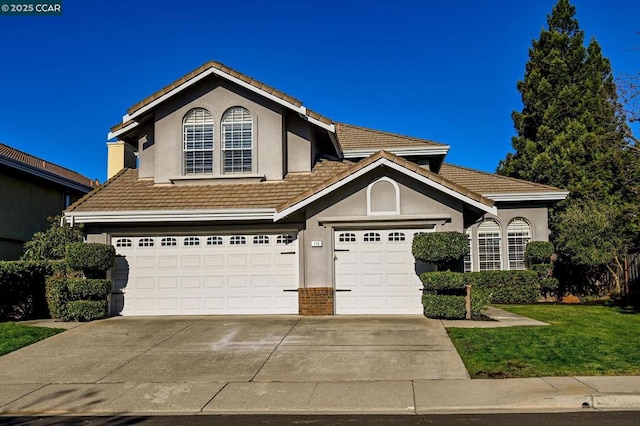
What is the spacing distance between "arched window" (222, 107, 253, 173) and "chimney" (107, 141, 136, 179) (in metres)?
11.4

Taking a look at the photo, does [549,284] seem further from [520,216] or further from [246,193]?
[246,193]

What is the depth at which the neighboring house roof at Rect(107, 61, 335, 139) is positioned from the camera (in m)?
16.3

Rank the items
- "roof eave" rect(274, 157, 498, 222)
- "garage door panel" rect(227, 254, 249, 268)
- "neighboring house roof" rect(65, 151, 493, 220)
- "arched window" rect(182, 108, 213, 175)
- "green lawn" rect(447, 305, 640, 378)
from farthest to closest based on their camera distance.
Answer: "arched window" rect(182, 108, 213, 175) → "garage door panel" rect(227, 254, 249, 268) → "neighboring house roof" rect(65, 151, 493, 220) → "roof eave" rect(274, 157, 498, 222) → "green lawn" rect(447, 305, 640, 378)

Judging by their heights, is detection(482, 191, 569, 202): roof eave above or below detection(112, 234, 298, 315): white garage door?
above

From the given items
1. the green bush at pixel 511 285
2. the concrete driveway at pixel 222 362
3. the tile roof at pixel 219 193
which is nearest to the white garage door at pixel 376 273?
the concrete driveway at pixel 222 362

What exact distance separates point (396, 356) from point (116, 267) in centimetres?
841

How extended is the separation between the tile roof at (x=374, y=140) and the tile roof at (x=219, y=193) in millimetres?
2237

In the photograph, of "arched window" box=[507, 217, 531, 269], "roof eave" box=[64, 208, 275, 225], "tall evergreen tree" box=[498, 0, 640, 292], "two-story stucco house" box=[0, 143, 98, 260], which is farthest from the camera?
"tall evergreen tree" box=[498, 0, 640, 292]

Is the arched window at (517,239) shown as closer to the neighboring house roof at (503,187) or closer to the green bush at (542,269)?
the green bush at (542,269)

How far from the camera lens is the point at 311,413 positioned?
25.3 ft

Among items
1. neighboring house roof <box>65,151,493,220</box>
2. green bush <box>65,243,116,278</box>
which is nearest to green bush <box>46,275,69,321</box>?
green bush <box>65,243,116,278</box>

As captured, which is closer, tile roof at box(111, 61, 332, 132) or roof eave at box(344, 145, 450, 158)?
tile roof at box(111, 61, 332, 132)

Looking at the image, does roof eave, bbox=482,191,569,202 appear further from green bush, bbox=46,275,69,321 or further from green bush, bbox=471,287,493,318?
green bush, bbox=46,275,69,321

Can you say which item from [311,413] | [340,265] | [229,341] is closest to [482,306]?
[340,265]
